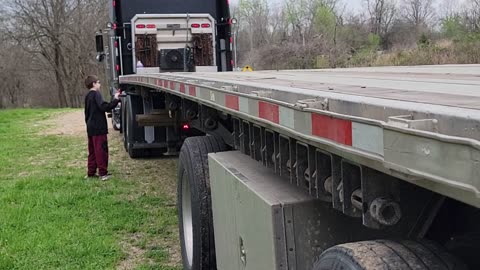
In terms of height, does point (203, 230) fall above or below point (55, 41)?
below

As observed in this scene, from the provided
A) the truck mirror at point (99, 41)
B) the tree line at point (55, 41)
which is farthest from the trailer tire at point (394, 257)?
the tree line at point (55, 41)

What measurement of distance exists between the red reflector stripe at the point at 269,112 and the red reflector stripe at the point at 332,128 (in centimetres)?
44

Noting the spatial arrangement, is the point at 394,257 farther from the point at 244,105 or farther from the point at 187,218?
the point at 187,218

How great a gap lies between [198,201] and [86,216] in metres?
3.25

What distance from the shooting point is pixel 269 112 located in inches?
101

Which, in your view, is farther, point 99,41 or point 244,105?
point 99,41

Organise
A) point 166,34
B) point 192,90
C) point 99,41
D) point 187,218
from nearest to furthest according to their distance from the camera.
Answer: point 192,90 < point 187,218 < point 166,34 < point 99,41

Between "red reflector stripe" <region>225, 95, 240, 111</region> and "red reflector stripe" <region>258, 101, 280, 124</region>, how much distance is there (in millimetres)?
430

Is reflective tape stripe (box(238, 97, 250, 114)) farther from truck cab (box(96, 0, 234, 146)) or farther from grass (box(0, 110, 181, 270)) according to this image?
truck cab (box(96, 0, 234, 146))

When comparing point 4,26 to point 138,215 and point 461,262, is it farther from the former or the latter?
point 461,262

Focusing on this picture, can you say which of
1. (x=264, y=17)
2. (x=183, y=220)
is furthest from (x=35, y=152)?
(x=264, y=17)

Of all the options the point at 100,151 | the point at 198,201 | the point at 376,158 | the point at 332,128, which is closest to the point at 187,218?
the point at 198,201

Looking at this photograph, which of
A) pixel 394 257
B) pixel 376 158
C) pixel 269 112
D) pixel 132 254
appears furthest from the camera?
pixel 132 254

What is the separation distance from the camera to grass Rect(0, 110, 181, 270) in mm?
5547
